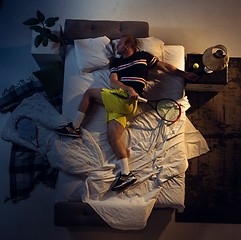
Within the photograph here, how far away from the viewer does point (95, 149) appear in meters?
1.93

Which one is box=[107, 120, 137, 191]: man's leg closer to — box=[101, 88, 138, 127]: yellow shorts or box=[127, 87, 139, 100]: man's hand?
box=[101, 88, 138, 127]: yellow shorts

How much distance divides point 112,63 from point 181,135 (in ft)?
3.29

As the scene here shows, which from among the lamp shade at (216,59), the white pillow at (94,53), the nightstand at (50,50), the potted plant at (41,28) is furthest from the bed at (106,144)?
the lamp shade at (216,59)

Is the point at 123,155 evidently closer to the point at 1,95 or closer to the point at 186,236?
the point at 186,236

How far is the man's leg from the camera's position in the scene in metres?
1.81

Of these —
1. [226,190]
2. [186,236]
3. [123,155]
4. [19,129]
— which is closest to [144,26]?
[123,155]

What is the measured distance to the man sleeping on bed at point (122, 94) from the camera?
1.89 metres

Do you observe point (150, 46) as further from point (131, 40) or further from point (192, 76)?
point (192, 76)

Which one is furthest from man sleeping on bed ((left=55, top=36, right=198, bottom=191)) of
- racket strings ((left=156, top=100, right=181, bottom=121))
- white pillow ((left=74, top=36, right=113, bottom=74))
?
racket strings ((left=156, top=100, right=181, bottom=121))

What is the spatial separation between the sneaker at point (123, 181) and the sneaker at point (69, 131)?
572mm

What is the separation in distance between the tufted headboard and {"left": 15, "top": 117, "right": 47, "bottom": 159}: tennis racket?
993 millimetres

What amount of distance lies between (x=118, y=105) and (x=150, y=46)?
0.74 meters

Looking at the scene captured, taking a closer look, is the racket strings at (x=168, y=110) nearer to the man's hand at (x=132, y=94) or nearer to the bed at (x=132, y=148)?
the bed at (x=132, y=148)

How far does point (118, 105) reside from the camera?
192 centimetres
